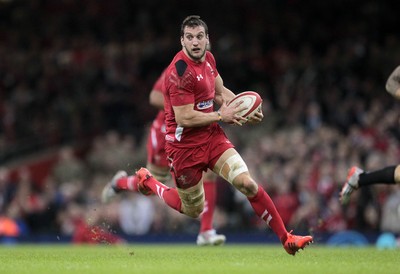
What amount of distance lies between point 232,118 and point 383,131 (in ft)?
27.9

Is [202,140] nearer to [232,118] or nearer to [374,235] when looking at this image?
[232,118]

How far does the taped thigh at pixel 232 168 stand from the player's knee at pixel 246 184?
6 centimetres

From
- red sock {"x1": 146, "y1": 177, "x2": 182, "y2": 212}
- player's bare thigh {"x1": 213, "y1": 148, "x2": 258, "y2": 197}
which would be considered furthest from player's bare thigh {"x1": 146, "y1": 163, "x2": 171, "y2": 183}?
player's bare thigh {"x1": 213, "y1": 148, "x2": 258, "y2": 197}

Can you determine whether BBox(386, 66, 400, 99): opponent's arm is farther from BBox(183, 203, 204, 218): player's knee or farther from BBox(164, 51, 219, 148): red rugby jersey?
BBox(183, 203, 204, 218): player's knee

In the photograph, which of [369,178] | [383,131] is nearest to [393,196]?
[383,131]

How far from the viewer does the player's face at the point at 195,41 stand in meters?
10.2

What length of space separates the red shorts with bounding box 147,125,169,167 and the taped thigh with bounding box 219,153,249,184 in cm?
310

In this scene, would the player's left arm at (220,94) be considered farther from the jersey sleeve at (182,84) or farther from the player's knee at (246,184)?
the player's knee at (246,184)

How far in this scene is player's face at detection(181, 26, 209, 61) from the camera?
33.4ft

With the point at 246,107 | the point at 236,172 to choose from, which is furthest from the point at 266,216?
the point at 246,107

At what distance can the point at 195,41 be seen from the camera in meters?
10.2

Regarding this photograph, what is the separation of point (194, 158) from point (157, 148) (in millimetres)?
2985

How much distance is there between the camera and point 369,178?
445 inches

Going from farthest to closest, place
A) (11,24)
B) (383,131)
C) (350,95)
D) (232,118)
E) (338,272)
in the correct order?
(11,24) < (350,95) < (383,131) < (232,118) < (338,272)
